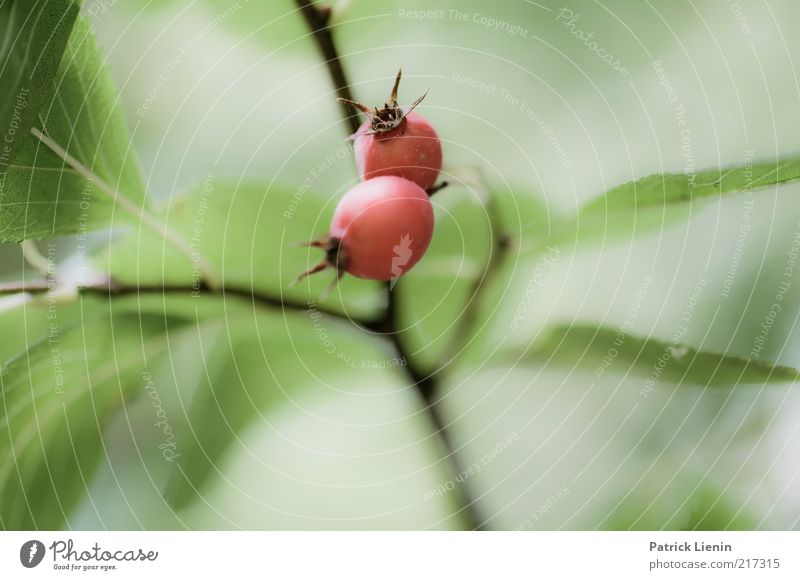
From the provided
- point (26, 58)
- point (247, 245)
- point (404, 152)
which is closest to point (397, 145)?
point (404, 152)

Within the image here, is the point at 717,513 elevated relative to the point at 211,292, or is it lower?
lower

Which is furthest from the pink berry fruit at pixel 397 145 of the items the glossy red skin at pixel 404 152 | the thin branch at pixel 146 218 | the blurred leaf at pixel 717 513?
the blurred leaf at pixel 717 513

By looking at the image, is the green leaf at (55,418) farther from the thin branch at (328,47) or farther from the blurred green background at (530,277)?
the thin branch at (328,47)

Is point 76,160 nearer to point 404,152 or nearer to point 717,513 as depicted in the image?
point 404,152

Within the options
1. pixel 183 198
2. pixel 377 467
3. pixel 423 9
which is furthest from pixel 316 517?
pixel 423 9

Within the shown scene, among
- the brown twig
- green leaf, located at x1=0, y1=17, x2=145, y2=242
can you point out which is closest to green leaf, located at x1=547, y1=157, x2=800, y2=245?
the brown twig

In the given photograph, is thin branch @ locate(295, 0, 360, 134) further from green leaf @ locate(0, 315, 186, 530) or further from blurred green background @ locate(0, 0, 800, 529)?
green leaf @ locate(0, 315, 186, 530)
